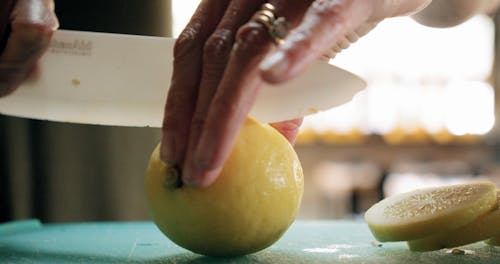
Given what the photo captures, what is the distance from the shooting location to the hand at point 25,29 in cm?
94

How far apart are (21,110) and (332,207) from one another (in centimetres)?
452

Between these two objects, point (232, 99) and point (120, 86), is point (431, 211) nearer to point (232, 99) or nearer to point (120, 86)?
point (232, 99)

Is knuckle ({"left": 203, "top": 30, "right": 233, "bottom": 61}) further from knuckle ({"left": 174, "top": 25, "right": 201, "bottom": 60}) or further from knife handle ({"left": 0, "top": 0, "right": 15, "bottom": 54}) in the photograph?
knife handle ({"left": 0, "top": 0, "right": 15, "bottom": 54})

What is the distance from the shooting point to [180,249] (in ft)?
3.49

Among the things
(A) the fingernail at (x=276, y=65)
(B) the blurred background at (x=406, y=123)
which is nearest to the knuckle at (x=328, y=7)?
(A) the fingernail at (x=276, y=65)

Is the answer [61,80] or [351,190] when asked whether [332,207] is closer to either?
[351,190]

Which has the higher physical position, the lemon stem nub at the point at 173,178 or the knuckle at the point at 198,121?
the knuckle at the point at 198,121

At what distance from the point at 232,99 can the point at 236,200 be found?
0.56 ft

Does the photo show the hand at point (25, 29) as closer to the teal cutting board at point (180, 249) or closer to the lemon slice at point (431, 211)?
the teal cutting board at point (180, 249)

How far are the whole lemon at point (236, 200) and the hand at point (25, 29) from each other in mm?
281

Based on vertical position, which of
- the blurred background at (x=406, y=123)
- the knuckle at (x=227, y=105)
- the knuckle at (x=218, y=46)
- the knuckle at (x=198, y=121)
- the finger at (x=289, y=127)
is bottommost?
the blurred background at (x=406, y=123)

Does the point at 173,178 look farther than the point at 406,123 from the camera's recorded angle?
No

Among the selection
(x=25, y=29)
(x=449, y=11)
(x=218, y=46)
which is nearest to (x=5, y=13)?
(x=25, y=29)

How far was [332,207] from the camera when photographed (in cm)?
547
